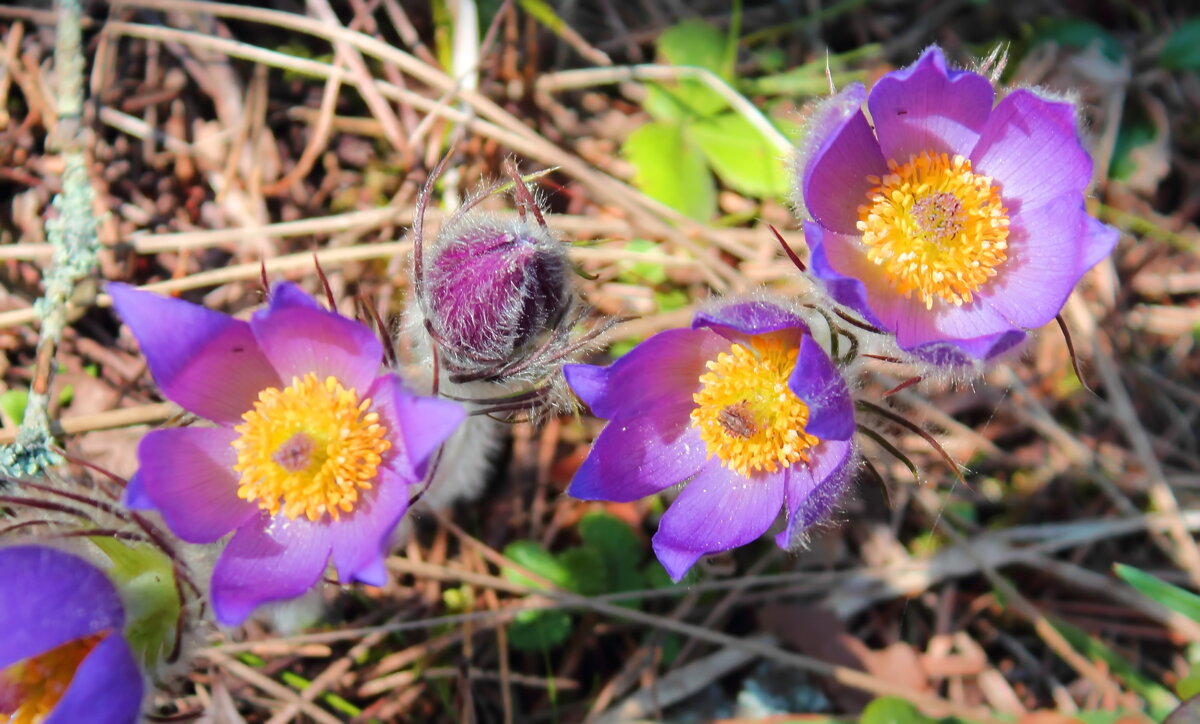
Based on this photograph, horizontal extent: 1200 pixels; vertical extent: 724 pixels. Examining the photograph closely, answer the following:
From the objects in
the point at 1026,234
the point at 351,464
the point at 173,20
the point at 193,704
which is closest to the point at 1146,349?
the point at 1026,234

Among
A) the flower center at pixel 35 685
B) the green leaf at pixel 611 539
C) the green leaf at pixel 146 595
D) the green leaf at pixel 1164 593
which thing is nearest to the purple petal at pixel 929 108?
the green leaf at pixel 1164 593

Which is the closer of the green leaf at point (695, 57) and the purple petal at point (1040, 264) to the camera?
the purple petal at point (1040, 264)

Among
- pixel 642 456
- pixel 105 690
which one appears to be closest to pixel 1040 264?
pixel 642 456

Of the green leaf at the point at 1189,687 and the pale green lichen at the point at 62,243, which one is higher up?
the pale green lichen at the point at 62,243

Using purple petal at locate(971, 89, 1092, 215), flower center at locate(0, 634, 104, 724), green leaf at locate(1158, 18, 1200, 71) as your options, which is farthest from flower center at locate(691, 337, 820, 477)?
green leaf at locate(1158, 18, 1200, 71)

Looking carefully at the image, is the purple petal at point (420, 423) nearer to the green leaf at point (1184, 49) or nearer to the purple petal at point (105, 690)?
the purple petal at point (105, 690)

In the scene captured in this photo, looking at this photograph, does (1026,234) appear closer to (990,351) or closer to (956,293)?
(956,293)

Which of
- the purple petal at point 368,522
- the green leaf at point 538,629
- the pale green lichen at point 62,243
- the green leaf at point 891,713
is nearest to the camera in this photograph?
the purple petal at point 368,522

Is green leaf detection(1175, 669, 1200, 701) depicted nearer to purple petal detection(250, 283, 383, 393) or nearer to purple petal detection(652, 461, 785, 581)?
purple petal detection(652, 461, 785, 581)
